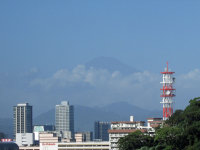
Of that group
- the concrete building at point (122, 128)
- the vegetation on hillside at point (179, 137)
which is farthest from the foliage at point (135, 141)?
the concrete building at point (122, 128)

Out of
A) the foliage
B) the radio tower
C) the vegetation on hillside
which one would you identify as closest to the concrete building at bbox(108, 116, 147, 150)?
the radio tower

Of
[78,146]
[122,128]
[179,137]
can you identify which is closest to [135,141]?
[179,137]

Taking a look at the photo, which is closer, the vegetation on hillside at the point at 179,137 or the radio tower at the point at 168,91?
the vegetation on hillside at the point at 179,137

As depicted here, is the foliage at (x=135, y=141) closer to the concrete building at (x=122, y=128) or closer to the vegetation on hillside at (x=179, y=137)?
the vegetation on hillside at (x=179, y=137)

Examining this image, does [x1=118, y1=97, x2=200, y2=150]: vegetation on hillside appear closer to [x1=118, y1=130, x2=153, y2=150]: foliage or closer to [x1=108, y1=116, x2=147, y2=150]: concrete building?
[x1=118, y1=130, x2=153, y2=150]: foliage

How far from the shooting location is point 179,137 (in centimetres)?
7662

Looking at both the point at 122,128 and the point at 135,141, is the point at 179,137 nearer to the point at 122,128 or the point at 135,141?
the point at 135,141

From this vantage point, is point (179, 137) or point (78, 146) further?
point (78, 146)

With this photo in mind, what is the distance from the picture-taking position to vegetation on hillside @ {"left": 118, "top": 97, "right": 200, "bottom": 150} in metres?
75.8

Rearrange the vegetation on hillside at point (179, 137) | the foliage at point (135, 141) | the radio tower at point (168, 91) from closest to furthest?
the vegetation on hillside at point (179, 137), the foliage at point (135, 141), the radio tower at point (168, 91)

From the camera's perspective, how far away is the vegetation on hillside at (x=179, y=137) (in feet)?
249

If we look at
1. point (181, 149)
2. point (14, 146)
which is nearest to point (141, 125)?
point (14, 146)

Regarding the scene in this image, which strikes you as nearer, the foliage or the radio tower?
the foliage

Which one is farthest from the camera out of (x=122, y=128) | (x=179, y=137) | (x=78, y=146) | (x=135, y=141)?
(x=78, y=146)
